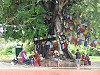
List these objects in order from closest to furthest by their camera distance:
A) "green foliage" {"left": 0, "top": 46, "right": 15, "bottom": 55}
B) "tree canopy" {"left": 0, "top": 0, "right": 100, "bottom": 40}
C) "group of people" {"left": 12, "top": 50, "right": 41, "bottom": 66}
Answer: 1. "tree canopy" {"left": 0, "top": 0, "right": 100, "bottom": 40}
2. "group of people" {"left": 12, "top": 50, "right": 41, "bottom": 66}
3. "green foliage" {"left": 0, "top": 46, "right": 15, "bottom": 55}

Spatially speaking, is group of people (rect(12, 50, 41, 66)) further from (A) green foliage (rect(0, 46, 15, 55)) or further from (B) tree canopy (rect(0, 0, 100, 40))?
(A) green foliage (rect(0, 46, 15, 55))

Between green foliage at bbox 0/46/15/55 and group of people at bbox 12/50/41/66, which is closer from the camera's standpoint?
group of people at bbox 12/50/41/66

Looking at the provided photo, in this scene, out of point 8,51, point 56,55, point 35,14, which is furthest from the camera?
point 8,51

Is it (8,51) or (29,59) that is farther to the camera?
(8,51)

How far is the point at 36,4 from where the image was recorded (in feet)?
81.8

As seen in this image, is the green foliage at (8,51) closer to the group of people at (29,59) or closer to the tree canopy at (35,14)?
the tree canopy at (35,14)

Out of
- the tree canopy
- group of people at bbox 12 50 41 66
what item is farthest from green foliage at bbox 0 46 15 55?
group of people at bbox 12 50 41 66

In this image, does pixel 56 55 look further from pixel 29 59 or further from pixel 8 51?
pixel 8 51

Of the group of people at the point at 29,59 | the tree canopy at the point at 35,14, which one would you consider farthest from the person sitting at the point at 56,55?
the tree canopy at the point at 35,14

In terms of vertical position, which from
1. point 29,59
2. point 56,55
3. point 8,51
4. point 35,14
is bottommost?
point 29,59

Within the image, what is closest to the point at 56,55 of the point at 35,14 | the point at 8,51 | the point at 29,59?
the point at 29,59

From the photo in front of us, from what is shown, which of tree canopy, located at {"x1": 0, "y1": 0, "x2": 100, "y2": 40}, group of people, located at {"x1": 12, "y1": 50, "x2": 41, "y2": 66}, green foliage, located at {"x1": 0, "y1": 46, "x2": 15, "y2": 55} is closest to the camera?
tree canopy, located at {"x1": 0, "y1": 0, "x2": 100, "y2": 40}

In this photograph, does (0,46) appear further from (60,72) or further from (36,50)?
(60,72)

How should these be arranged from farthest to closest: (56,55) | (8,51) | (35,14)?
(8,51)
(35,14)
(56,55)
